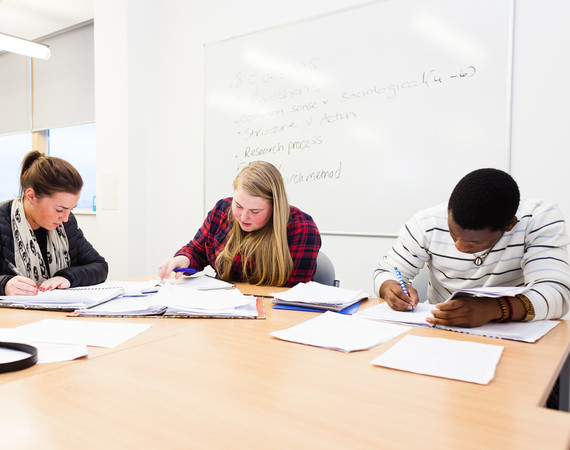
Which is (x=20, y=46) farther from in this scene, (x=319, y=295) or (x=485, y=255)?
(x=485, y=255)

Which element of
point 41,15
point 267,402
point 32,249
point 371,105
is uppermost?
point 41,15

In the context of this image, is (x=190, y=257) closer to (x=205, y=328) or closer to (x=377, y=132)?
(x=205, y=328)

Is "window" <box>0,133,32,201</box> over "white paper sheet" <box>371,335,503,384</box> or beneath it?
over

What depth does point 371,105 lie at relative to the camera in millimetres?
2365

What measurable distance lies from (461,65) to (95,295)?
1.89 meters

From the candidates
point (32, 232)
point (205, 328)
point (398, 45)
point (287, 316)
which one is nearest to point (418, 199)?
point (398, 45)

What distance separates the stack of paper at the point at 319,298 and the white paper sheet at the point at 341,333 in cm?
11

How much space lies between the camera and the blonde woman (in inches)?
67.8

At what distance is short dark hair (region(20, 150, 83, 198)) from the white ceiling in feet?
7.75

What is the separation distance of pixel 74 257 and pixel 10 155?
3.73 metres

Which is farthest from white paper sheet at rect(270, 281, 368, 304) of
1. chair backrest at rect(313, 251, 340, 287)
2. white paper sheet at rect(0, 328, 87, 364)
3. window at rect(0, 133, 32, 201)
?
window at rect(0, 133, 32, 201)

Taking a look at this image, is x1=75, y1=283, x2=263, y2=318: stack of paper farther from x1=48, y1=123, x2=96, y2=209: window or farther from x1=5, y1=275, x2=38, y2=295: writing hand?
x1=48, y1=123, x2=96, y2=209: window

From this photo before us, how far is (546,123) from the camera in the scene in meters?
1.94

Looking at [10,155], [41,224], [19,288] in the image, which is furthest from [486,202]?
[10,155]
